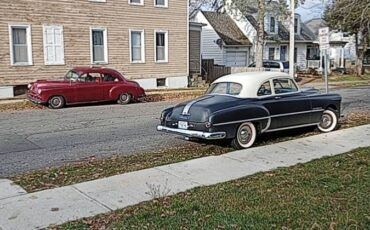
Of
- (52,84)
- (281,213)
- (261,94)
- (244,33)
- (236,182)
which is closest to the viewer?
(281,213)

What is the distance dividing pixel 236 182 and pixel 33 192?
292 cm

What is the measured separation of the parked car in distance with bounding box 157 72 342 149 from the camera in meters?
8.80

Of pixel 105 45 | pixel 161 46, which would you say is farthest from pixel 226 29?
pixel 105 45

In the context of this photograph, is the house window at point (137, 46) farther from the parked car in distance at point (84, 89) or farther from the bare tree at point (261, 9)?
the bare tree at point (261, 9)

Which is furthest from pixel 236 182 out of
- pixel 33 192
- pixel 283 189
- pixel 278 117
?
pixel 278 117

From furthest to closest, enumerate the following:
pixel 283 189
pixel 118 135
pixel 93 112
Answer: pixel 93 112
pixel 118 135
pixel 283 189

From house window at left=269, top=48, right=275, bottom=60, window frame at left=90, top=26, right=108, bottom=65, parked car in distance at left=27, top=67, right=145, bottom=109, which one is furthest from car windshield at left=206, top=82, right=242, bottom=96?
house window at left=269, top=48, right=275, bottom=60

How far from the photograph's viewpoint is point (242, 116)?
9.05 m

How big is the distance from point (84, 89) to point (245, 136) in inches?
399

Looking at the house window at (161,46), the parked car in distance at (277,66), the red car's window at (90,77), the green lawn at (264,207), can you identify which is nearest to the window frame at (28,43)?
the red car's window at (90,77)

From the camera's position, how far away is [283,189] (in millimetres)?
6121

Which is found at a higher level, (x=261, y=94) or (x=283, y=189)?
(x=261, y=94)

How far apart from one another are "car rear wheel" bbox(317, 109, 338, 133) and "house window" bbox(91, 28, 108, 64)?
1543cm

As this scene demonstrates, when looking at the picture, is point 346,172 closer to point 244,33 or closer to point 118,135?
point 118,135
